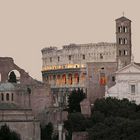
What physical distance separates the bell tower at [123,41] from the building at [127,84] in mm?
4967

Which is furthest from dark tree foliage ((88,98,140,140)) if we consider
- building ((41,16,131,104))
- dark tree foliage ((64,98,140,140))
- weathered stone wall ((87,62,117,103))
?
building ((41,16,131,104))

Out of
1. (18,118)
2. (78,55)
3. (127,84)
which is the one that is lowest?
(18,118)

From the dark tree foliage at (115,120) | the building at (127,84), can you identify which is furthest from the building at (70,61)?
the dark tree foliage at (115,120)

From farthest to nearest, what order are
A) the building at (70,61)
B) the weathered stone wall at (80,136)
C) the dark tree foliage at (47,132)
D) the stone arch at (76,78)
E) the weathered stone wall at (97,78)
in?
the stone arch at (76,78) < the building at (70,61) < the weathered stone wall at (97,78) < the dark tree foliage at (47,132) < the weathered stone wall at (80,136)

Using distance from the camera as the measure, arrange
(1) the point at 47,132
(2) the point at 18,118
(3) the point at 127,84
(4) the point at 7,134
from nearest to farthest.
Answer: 1. (4) the point at 7,134
2. (2) the point at 18,118
3. (1) the point at 47,132
4. (3) the point at 127,84

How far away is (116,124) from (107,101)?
10502 millimetres

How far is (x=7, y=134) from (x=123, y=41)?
28.7m

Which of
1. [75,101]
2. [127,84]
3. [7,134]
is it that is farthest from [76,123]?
[127,84]

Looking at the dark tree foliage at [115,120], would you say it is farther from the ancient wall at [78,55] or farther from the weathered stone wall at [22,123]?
the ancient wall at [78,55]

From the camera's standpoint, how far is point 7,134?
3467 inches

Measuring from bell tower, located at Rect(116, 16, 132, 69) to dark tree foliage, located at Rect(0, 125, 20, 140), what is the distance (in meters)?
25.7

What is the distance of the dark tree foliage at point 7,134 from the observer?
287 feet

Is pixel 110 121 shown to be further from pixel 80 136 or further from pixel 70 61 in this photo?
pixel 70 61

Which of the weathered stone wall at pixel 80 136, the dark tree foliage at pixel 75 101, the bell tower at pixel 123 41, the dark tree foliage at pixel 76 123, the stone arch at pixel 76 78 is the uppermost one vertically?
the bell tower at pixel 123 41
